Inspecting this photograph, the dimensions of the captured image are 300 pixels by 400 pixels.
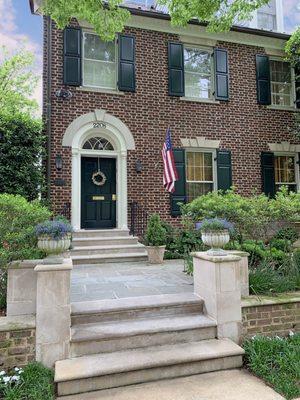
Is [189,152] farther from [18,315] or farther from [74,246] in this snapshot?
[18,315]

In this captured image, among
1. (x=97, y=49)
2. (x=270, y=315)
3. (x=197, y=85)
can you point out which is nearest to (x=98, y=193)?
(x=97, y=49)

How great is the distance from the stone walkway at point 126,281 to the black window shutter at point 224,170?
11.2ft

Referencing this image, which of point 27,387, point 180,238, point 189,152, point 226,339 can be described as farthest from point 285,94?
point 27,387

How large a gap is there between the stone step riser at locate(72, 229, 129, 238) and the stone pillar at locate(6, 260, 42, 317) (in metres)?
4.30

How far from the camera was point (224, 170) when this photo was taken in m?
9.73

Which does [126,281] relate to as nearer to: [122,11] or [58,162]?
[58,162]

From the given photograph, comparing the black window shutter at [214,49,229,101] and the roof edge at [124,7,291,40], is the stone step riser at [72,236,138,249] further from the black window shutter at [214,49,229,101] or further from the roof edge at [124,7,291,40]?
the roof edge at [124,7,291,40]

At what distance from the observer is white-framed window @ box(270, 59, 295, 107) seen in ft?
35.3

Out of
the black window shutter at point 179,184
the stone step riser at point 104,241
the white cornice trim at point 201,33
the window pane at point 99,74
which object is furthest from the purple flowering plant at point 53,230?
the white cornice trim at point 201,33

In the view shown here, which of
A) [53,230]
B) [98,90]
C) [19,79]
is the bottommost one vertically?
[53,230]

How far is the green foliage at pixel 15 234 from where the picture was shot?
3.80m

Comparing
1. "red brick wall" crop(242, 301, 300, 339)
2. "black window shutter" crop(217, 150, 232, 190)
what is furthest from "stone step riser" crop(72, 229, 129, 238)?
"red brick wall" crop(242, 301, 300, 339)

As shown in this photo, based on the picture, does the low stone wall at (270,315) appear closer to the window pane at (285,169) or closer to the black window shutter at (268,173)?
the black window shutter at (268,173)

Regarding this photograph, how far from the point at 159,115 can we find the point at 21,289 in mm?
6792
